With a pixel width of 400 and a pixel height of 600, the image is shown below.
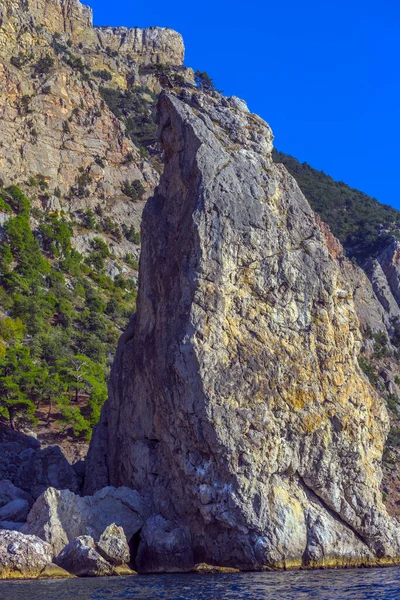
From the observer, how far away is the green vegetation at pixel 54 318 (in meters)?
47.3

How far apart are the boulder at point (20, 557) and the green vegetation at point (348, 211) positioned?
2755 inches

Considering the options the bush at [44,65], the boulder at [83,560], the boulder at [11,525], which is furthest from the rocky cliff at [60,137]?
the boulder at [83,560]

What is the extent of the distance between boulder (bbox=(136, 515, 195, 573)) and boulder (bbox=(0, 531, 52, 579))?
3.43 m

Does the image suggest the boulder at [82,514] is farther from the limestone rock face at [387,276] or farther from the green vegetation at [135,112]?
the green vegetation at [135,112]

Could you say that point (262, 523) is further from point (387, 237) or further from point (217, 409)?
point (387, 237)

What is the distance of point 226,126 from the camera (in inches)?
1310

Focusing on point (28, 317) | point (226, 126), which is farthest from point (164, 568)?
point (28, 317)

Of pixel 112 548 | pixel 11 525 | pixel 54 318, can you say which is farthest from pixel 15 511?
pixel 54 318

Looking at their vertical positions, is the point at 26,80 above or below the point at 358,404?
above

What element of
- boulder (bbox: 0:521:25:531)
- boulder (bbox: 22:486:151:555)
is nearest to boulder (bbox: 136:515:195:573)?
boulder (bbox: 22:486:151:555)

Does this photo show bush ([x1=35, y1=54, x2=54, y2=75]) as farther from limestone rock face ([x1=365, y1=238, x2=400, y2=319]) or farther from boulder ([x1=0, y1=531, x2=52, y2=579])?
boulder ([x1=0, y1=531, x2=52, y2=579])

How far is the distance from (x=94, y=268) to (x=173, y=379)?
48.8 metres

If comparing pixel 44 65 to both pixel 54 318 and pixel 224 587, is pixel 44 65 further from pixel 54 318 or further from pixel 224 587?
pixel 224 587

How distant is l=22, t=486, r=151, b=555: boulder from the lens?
26.9 metres
